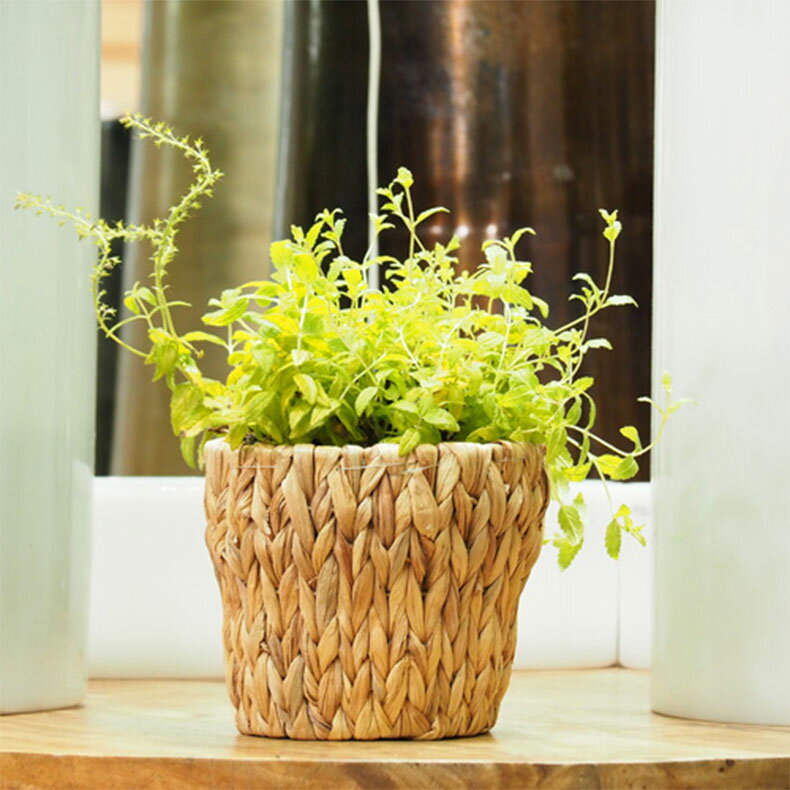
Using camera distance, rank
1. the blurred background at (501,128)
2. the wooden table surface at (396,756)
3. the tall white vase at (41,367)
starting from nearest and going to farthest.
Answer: the wooden table surface at (396,756) → the tall white vase at (41,367) → the blurred background at (501,128)

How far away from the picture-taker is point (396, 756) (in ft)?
1.95

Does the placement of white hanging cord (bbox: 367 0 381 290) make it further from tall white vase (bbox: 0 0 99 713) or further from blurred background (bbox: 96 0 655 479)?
tall white vase (bbox: 0 0 99 713)

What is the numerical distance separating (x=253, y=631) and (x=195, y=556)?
31 centimetres

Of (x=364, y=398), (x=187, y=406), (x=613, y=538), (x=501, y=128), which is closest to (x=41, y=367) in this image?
(x=187, y=406)

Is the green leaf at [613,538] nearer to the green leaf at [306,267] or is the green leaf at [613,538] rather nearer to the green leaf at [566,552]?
the green leaf at [566,552]

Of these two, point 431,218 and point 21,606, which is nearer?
point 21,606

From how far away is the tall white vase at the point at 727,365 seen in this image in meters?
0.76

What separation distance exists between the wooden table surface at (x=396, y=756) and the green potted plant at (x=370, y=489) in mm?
29

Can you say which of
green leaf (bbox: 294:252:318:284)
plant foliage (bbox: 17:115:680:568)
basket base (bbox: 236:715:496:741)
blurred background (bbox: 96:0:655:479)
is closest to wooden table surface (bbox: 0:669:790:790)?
basket base (bbox: 236:715:496:741)

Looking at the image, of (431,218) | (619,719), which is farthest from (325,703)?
(431,218)

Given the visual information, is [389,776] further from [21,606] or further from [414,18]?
[414,18]

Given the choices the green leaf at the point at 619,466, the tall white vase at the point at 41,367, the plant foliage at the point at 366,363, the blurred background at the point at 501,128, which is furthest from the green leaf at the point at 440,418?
the blurred background at the point at 501,128

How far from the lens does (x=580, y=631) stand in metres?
1.05

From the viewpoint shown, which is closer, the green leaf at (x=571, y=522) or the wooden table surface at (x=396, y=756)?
the wooden table surface at (x=396, y=756)
